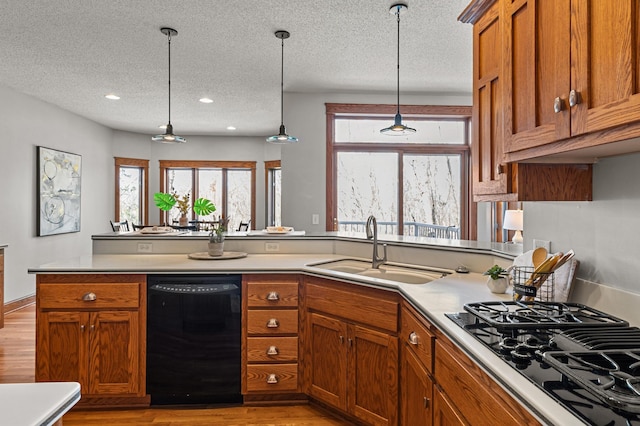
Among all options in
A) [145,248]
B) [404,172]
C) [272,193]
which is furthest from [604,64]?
[272,193]

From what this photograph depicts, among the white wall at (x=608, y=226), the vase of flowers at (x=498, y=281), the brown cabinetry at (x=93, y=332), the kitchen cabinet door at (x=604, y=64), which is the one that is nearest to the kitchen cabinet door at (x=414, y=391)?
the vase of flowers at (x=498, y=281)

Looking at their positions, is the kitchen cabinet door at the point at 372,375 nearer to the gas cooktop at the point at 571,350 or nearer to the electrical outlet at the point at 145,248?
the gas cooktop at the point at 571,350

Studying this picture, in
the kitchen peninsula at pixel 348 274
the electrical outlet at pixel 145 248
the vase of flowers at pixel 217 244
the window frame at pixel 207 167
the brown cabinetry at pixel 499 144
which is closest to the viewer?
the kitchen peninsula at pixel 348 274

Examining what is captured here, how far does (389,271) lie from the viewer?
2627mm

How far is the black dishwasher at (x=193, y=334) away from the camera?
2502 millimetres

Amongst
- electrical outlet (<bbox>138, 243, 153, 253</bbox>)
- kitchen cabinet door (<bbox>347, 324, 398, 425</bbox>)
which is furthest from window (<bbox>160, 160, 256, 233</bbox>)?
kitchen cabinet door (<bbox>347, 324, 398, 425</bbox>)

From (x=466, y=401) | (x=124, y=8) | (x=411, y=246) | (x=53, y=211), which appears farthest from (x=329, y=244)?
(x=53, y=211)

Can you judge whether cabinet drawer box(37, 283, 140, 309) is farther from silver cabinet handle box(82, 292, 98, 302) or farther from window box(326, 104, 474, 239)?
window box(326, 104, 474, 239)

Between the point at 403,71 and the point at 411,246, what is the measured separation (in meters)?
2.29

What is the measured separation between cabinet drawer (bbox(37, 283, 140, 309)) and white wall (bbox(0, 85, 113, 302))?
2929 mm

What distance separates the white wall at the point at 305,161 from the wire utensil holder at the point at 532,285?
3.20 meters

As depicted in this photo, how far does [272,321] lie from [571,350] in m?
1.81

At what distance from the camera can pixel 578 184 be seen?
156cm

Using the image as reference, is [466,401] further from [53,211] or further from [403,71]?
[53,211]
